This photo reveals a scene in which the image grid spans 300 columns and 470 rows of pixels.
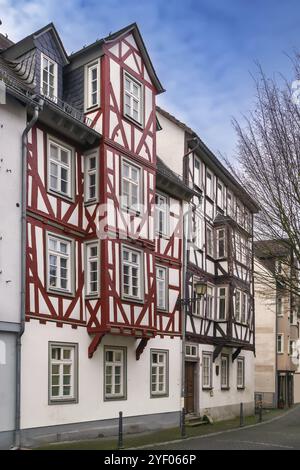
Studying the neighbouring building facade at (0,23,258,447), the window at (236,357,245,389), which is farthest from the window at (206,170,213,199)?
the window at (236,357,245,389)

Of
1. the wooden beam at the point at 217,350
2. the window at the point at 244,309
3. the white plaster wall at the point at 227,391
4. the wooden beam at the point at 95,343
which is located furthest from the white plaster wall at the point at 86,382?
the window at the point at 244,309

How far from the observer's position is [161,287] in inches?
897

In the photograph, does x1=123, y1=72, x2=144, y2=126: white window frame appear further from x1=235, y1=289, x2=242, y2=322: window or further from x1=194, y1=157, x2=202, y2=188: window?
x1=235, y1=289, x2=242, y2=322: window

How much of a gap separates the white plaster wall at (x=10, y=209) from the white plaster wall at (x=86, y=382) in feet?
3.29

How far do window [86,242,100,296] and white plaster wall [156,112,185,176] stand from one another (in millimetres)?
8262

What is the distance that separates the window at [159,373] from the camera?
2136 centimetres

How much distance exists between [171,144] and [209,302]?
23.3ft

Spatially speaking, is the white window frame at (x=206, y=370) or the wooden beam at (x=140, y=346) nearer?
the wooden beam at (x=140, y=346)

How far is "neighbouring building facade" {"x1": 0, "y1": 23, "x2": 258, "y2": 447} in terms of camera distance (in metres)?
15.7

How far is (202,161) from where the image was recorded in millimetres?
27969

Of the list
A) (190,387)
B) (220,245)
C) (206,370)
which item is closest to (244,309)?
(220,245)

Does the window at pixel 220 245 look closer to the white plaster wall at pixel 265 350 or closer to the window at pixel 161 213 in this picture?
the window at pixel 161 213

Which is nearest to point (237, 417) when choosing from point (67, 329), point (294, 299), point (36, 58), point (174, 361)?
point (174, 361)
